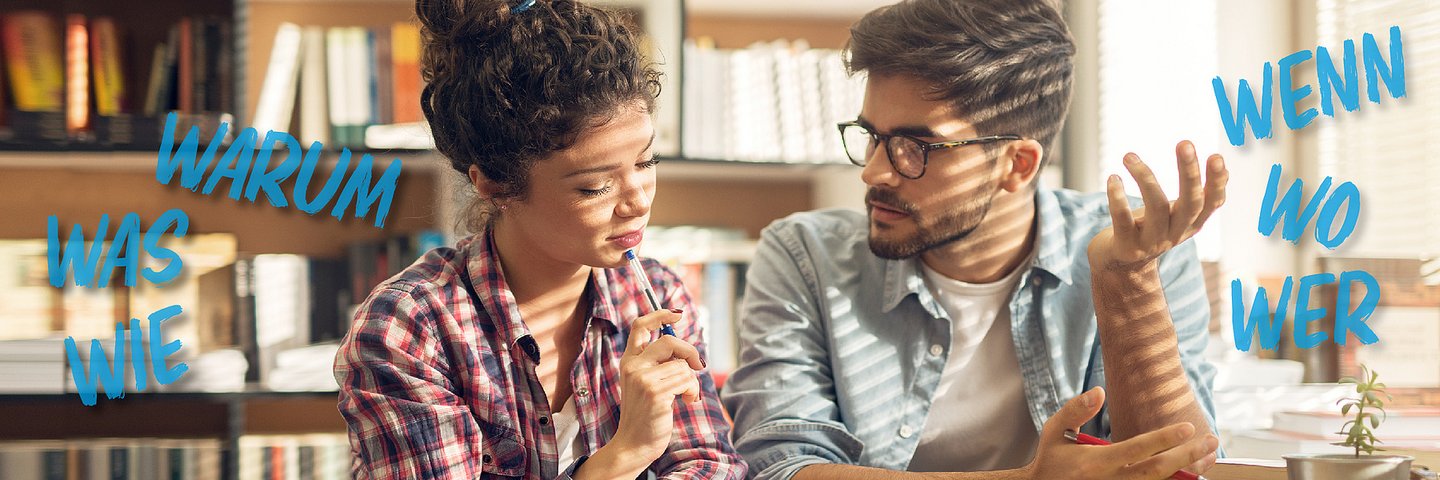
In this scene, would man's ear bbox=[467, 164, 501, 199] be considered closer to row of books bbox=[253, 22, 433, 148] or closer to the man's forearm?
the man's forearm

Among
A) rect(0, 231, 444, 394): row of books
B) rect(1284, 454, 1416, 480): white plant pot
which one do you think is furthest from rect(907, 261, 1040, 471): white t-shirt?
rect(0, 231, 444, 394): row of books

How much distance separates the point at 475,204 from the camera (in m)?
1.30

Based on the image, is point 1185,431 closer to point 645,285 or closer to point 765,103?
point 645,285

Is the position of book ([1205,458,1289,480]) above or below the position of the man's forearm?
below

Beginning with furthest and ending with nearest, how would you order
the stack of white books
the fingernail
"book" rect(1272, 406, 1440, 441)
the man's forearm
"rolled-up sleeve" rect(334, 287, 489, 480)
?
the stack of white books → "book" rect(1272, 406, 1440, 441) → the man's forearm → "rolled-up sleeve" rect(334, 287, 489, 480) → the fingernail

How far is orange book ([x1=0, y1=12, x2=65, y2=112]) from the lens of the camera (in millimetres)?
2168

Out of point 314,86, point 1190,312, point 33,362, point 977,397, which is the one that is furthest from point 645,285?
point 33,362

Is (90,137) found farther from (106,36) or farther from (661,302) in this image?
(661,302)

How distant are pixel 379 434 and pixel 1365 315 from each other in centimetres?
128

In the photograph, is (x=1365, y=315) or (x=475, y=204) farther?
(x=1365, y=315)

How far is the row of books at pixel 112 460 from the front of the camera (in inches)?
87.1

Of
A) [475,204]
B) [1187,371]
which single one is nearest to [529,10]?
[475,204]

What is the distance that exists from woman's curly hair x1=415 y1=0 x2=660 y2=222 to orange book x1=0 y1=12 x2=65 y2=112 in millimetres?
1327

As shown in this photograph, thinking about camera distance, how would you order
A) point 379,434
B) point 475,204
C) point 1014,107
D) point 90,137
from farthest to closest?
point 90,137
point 1014,107
point 475,204
point 379,434
